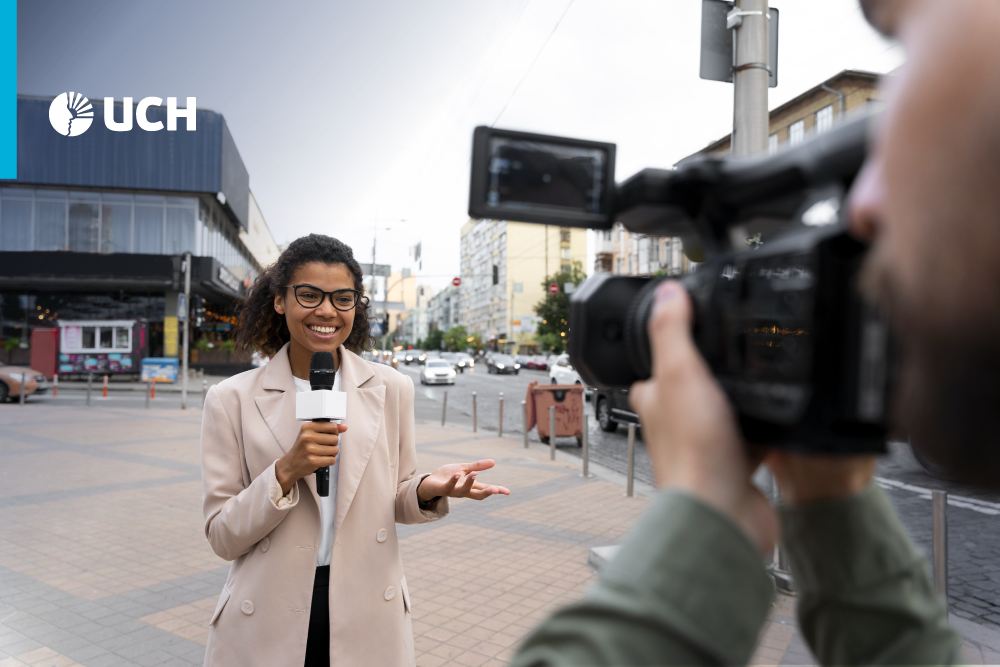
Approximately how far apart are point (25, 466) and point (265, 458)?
9501 millimetres

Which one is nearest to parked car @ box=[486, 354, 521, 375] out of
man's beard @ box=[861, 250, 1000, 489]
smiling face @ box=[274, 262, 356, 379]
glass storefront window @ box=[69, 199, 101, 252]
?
glass storefront window @ box=[69, 199, 101, 252]

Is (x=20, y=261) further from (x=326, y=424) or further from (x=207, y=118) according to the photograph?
(x=326, y=424)

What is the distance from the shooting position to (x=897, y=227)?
475mm

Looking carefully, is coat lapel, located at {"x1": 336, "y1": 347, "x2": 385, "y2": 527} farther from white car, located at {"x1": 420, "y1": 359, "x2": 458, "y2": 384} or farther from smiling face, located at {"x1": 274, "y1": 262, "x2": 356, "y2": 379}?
white car, located at {"x1": 420, "y1": 359, "x2": 458, "y2": 384}

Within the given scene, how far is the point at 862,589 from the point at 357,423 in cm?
177

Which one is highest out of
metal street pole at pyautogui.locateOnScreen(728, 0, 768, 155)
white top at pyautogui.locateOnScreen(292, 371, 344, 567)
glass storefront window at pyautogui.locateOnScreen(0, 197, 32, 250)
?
glass storefront window at pyautogui.locateOnScreen(0, 197, 32, 250)

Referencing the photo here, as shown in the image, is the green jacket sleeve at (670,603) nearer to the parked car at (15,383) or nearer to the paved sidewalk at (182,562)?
the paved sidewalk at (182,562)

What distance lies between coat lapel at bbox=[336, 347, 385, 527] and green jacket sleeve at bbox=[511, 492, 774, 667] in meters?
1.64

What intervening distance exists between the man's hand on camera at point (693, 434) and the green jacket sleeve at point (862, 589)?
0.43 ft

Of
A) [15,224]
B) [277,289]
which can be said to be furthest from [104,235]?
[277,289]

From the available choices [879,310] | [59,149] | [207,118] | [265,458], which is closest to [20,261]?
[59,149]

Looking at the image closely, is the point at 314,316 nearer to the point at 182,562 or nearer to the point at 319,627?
the point at 319,627

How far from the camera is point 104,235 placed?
31109mm

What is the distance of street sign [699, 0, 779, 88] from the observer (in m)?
5.25
